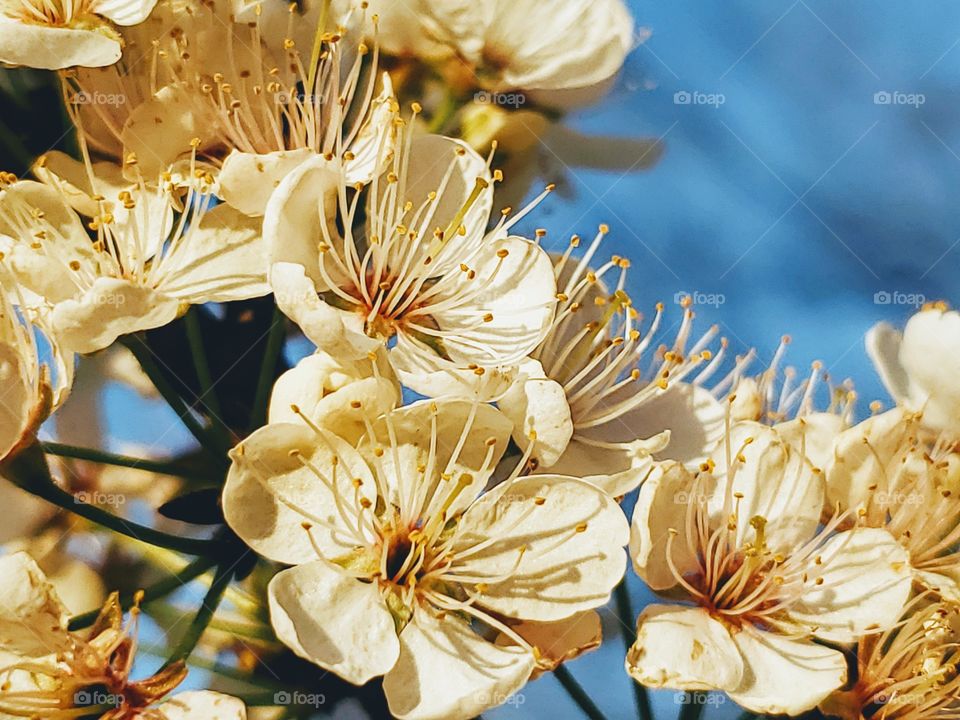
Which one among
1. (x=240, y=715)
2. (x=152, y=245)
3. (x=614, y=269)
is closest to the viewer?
(x=240, y=715)

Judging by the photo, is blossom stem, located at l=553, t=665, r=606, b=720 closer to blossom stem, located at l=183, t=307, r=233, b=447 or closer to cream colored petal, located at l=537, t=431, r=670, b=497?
cream colored petal, located at l=537, t=431, r=670, b=497

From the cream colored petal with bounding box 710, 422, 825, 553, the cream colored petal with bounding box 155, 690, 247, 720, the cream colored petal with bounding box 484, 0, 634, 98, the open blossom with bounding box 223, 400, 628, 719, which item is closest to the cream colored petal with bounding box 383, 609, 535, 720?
the open blossom with bounding box 223, 400, 628, 719

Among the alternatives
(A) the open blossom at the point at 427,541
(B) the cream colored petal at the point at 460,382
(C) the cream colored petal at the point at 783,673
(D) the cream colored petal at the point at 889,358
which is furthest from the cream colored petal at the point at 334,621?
(D) the cream colored petal at the point at 889,358

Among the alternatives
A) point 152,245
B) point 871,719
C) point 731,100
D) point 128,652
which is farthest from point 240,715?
point 731,100

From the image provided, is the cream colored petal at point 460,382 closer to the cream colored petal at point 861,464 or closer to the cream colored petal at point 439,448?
the cream colored petal at point 439,448

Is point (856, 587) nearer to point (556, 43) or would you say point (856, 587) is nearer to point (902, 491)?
point (902, 491)

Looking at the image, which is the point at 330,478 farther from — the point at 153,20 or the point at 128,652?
the point at 153,20

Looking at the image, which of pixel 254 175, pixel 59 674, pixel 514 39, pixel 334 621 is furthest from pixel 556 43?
pixel 59 674
